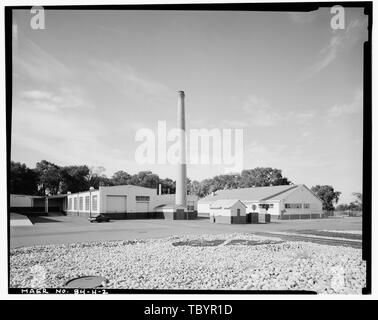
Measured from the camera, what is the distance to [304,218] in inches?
812

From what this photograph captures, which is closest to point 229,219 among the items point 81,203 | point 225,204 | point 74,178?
point 225,204

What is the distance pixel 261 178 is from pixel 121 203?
33.0 feet

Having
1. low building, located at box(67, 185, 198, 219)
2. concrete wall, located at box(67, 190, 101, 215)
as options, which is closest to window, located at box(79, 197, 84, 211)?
low building, located at box(67, 185, 198, 219)

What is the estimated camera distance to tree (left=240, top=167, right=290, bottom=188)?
21266mm

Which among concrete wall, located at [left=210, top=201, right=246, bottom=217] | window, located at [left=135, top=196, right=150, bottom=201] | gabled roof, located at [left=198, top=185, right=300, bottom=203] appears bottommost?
concrete wall, located at [left=210, top=201, right=246, bottom=217]

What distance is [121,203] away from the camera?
58.9ft

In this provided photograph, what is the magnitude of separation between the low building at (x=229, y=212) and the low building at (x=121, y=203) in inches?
148

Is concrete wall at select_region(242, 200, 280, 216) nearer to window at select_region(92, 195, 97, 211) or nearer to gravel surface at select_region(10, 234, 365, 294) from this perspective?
window at select_region(92, 195, 97, 211)

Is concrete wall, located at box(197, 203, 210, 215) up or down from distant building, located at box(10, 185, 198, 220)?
down

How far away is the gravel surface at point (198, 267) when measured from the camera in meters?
5.66

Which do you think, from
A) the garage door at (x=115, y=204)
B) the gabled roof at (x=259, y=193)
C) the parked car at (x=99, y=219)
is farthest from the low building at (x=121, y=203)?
the gabled roof at (x=259, y=193)

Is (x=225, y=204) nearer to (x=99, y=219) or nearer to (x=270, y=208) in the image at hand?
(x=270, y=208)

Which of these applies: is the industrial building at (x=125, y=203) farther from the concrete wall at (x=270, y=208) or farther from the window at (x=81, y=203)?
the concrete wall at (x=270, y=208)
